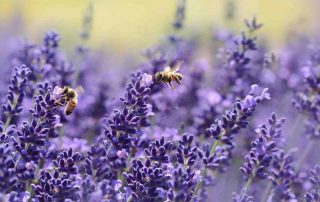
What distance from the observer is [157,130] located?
144 inches

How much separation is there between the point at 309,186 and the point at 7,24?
6.09 meters

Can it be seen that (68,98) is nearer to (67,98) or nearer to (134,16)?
(67,98)

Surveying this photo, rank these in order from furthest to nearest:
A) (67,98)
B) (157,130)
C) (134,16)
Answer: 1. (134,16)
2. (157,130)
3. (67,98)

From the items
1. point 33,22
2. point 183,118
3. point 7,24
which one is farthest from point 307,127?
point 33,22

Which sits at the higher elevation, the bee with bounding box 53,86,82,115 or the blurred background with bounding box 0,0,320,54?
the blurred background with bounding box 0,0,320,54

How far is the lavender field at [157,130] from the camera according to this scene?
2.72 metres

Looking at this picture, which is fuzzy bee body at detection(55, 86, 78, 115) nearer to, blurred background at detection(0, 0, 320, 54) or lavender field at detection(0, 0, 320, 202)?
lavender field at detection(0, 0, 320, 202)

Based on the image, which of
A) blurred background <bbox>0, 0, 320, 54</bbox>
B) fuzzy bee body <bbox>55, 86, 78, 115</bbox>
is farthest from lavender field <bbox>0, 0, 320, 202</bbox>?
blurred background <bbox>0, 0, 320, 54</bbox>

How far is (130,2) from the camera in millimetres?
12547

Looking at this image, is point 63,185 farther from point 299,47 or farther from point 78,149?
point 299,47

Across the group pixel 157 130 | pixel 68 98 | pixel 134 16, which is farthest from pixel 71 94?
pixel 134 16

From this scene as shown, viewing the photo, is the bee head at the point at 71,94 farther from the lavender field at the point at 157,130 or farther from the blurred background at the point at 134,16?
the blurred background at the point at 134,16

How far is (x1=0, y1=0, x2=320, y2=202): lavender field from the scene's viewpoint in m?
2.72

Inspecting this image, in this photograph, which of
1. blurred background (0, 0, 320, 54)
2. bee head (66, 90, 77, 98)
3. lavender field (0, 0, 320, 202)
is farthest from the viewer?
blurred background (0, 0, 320, 54)
